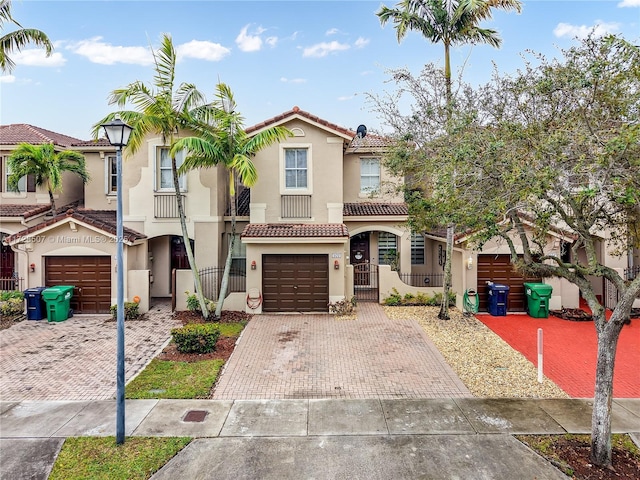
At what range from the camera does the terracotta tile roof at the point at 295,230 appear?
14.7 m

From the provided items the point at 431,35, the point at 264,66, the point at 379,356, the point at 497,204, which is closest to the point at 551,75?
the point at 497,204

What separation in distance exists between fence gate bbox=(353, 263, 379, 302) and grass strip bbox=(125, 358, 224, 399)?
8.53 m

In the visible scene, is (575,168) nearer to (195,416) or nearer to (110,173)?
(195,416)

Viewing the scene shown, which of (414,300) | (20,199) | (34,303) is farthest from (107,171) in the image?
(414,300)

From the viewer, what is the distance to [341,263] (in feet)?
49.4

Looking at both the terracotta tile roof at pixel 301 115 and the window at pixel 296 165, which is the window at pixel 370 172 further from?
the window at pixel 296 165

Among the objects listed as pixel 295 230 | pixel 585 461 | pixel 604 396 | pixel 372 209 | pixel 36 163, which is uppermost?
pixel 36 163

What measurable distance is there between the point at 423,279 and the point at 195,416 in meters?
14.1

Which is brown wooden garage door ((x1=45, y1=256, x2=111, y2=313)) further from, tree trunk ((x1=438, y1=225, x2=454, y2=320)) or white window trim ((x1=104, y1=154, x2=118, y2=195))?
tree trunk ((x1=438, y1=225, x2=454, y2=320))

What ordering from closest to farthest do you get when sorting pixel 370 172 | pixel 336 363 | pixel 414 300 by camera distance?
pixel 336 363 < pixel 414 300 < pixel 370 172

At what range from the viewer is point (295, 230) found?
1509cm

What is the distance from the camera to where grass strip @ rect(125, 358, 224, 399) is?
8.07 meters

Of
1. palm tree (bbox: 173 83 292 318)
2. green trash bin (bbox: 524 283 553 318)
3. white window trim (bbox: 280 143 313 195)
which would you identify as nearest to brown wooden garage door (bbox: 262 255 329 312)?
white window trim (bbox: 280 143 313 195)

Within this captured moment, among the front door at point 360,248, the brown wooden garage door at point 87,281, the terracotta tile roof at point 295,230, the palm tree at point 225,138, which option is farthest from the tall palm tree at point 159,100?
the front door at point 360,248
